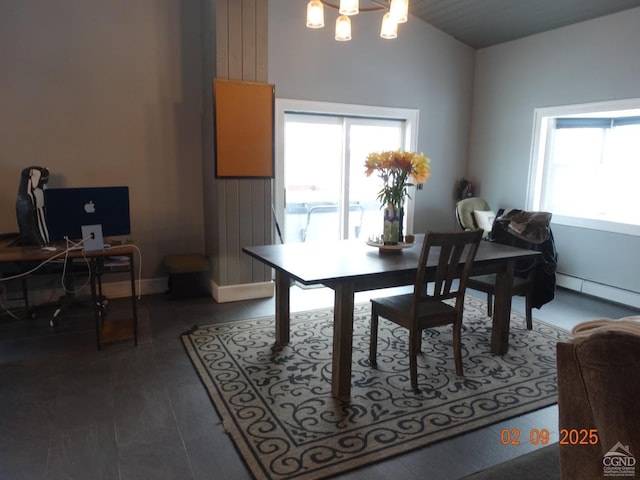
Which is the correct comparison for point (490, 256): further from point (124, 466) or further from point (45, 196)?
point (45, 196)

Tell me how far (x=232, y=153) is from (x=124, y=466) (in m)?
2.79

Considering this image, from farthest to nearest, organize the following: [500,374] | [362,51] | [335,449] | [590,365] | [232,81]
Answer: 1. [362,51]
2. [232,81]
3. [500,374]
4. [335,449]
5. [590,365]

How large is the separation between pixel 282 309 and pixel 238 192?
1.47 meters

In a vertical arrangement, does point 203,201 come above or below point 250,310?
above

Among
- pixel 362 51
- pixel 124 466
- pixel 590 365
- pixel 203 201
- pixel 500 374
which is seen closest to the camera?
pixel 590 365

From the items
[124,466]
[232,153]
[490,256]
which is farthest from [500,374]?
[232,153]

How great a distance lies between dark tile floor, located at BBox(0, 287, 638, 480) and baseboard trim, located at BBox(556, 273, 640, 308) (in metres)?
2.60

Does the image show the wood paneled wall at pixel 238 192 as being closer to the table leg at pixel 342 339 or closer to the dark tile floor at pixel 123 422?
the dark tile floor at pixel 123 422

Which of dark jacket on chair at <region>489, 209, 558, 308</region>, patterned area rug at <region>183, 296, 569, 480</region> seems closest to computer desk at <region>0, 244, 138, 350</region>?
patterned area rug at <region>183, 296, 569, 480</region>

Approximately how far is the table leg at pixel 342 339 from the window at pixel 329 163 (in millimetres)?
2610

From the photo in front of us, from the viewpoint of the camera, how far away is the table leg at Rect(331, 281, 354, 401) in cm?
249

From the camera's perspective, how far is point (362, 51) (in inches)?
204

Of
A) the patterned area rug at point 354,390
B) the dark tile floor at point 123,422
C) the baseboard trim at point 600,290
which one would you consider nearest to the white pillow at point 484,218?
the baseboard trim at point 600,290

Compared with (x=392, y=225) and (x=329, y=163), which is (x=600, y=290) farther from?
(x=329, y=163)
